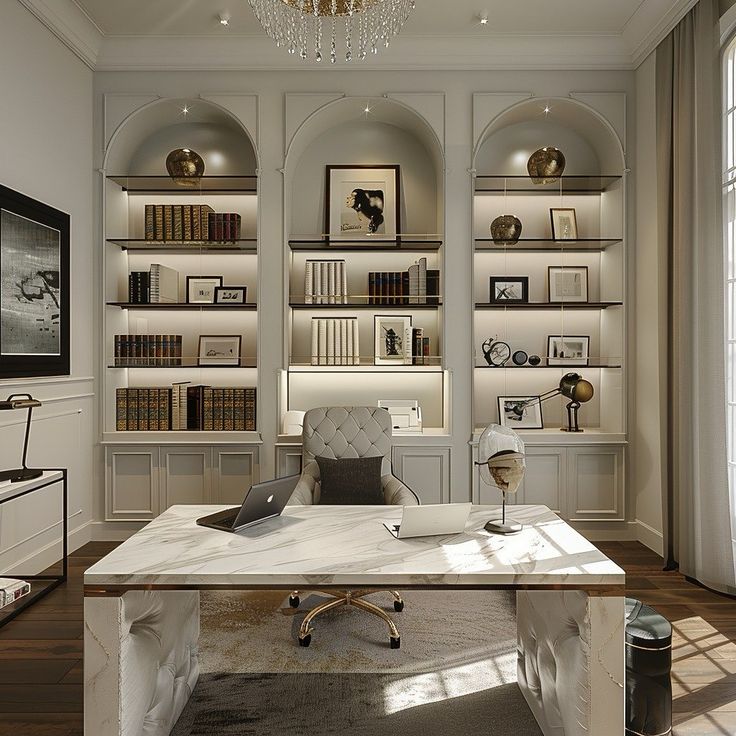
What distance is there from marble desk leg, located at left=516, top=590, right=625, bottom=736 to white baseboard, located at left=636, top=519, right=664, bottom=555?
2376 millimetres

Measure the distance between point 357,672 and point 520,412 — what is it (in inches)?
104

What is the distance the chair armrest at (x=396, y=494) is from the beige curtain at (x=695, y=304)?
162 cm

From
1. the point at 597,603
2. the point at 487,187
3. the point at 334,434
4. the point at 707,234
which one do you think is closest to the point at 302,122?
the point at 487,187

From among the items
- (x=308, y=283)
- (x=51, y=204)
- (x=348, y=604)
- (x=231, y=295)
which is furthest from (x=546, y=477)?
(x=51, y=204)

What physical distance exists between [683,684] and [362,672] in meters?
1.26

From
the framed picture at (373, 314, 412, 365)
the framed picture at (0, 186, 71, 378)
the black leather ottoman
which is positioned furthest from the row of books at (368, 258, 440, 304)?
the black leather ottoman

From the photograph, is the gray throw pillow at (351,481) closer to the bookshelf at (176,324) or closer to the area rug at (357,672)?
the area rug at (357,672)

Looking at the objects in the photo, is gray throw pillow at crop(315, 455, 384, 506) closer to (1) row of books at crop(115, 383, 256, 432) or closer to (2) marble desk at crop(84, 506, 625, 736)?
(1) row of books at crop(115, 383, 256, 432)

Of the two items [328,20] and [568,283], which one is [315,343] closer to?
[568,283]

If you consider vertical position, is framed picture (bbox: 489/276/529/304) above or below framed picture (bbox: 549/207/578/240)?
below

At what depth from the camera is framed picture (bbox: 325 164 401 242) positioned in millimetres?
4918

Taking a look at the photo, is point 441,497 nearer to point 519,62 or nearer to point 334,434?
point 334,434

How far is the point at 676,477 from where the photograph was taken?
399 cm

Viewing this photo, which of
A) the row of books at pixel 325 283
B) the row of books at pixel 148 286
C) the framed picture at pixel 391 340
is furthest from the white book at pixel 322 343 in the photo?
the row of books at pixel 148 286
